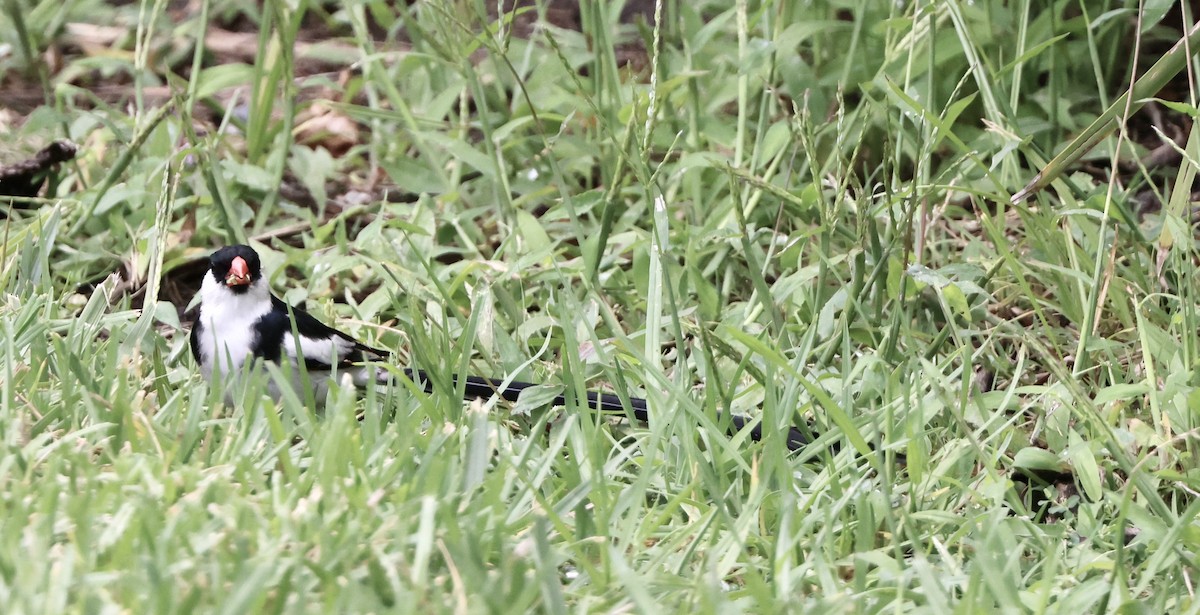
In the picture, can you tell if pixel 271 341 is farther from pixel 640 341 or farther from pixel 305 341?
pixel 640 341

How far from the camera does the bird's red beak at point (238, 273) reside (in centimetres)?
288

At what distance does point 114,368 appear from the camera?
7.64ft

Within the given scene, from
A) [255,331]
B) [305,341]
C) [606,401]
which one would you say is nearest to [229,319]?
[255,331]

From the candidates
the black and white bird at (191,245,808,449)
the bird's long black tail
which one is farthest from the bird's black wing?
the bird's long black tail

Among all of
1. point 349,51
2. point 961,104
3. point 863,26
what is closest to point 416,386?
point 961,104

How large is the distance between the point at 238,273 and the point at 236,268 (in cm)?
1

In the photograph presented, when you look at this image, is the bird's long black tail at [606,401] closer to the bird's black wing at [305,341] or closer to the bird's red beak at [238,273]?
the bird's black wing at [305,341]

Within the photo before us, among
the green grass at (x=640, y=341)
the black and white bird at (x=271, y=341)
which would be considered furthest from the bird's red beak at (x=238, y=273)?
the green grass at (x=640, y=341)

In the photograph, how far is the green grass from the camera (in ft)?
5.90

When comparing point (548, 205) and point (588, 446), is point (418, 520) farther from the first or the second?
point (548, 205)

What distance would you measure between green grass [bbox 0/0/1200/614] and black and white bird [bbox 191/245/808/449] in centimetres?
7

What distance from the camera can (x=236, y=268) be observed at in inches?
114

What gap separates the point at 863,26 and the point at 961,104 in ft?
3.21

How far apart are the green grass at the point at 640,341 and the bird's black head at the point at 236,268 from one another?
0.17 meters
